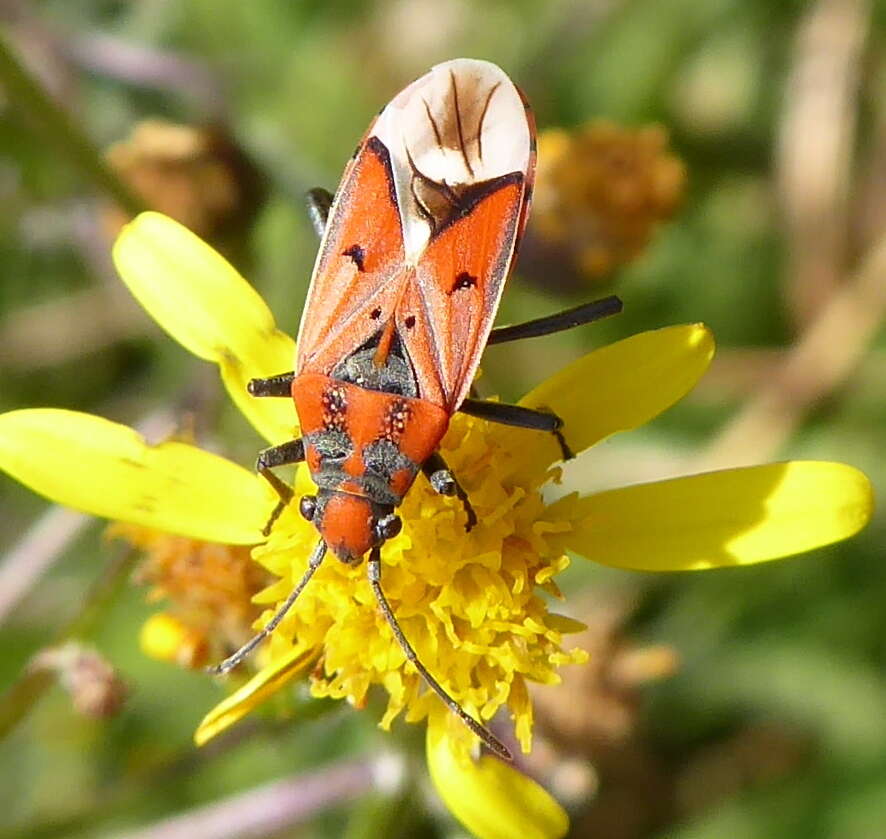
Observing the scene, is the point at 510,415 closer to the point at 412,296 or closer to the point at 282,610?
the point at 412,296

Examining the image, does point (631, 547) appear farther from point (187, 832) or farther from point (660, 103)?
point (660, 103)

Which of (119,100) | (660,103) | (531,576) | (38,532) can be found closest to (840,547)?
(660,103)

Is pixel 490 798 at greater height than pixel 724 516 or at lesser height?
lesser

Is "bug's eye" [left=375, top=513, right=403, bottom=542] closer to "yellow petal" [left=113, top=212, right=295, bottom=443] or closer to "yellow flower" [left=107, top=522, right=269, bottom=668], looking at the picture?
"yellow petal" [left=113, top=212, right=295, bottom=443]

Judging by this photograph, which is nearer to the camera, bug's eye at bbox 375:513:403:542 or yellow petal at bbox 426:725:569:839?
bug's eye at bbox 375:513:403:542

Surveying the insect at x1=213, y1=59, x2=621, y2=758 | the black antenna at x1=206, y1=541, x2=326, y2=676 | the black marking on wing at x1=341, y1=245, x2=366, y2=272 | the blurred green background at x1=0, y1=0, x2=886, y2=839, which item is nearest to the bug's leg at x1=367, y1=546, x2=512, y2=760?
the insect at x1=213, y1=59, x2=621, y2=758

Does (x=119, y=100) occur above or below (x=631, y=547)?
above

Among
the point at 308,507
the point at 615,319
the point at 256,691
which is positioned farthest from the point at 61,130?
the point at 615,319
